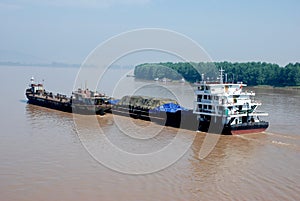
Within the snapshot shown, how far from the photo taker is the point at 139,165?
16969mm

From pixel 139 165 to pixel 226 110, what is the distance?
917cm

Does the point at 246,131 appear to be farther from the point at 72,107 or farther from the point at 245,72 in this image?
the point at 245,72

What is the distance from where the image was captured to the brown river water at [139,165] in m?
13.6

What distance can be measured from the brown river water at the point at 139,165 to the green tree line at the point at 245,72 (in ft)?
150

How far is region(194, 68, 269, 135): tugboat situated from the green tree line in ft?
140

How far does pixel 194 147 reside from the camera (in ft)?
69.2

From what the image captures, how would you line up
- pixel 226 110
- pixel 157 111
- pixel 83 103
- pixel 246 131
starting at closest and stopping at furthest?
pixel 226 110 < pixel 246 131 < pixel 157 111 < pixel 83 103

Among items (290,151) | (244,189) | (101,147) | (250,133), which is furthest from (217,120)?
(244,189)

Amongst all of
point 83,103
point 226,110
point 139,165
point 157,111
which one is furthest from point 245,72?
point 139,165

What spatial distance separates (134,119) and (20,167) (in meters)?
15.5

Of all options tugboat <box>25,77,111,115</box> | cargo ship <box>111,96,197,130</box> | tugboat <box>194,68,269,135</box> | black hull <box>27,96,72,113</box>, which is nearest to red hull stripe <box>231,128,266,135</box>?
tugboat <box>194,68,269,135</box>

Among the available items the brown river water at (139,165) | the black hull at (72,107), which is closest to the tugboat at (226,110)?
the brown river water at (139,165)

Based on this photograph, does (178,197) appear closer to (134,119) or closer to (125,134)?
(125,134)

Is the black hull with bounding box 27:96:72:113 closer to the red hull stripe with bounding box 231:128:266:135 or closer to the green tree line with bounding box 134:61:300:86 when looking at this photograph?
the red hull stripe with bounding box 231:128:266:135
